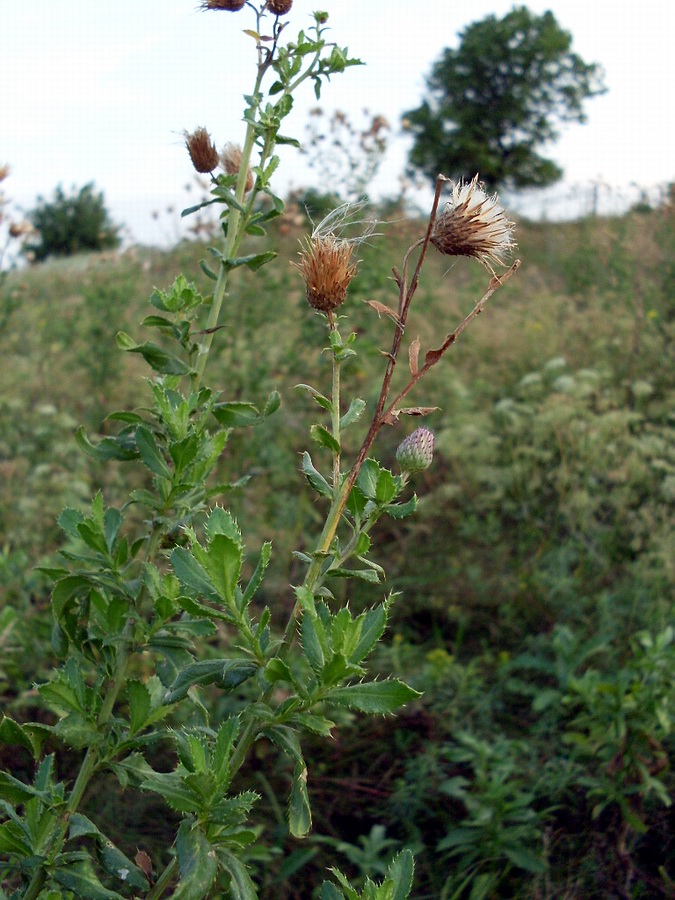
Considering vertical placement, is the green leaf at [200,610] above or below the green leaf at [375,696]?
above

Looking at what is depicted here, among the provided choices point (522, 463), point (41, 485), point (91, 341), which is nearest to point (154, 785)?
point (41, 485)

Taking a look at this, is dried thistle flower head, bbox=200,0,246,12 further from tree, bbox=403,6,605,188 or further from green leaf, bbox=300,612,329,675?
tree, bbox=403,6,605,188

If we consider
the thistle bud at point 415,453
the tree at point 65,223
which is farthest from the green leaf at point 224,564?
the tree at point 65,223

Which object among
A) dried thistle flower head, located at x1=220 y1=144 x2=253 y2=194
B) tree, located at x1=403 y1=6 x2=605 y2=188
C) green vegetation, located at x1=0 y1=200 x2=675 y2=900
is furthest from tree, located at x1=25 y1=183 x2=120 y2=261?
tree, located at x1=403 y1=6 x2=605 y2=188

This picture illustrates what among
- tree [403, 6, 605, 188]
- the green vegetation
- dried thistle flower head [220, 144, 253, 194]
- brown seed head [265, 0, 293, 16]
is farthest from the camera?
tree [403, 6, 605, 188]

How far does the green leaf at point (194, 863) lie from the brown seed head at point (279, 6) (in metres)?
1.11

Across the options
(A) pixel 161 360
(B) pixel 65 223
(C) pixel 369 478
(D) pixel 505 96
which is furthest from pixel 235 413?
(D) pixel 505 96

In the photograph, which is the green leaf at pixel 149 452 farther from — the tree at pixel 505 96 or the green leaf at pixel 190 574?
the tree at pixel 505 96

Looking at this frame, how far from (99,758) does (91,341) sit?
14.4 feet

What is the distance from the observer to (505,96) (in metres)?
36.8

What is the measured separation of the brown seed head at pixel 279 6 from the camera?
1240 millimetres

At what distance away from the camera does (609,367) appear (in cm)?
479

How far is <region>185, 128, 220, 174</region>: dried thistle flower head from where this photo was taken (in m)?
Result: 1.34

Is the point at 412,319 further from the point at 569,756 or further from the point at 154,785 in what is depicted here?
the point at 154,785
